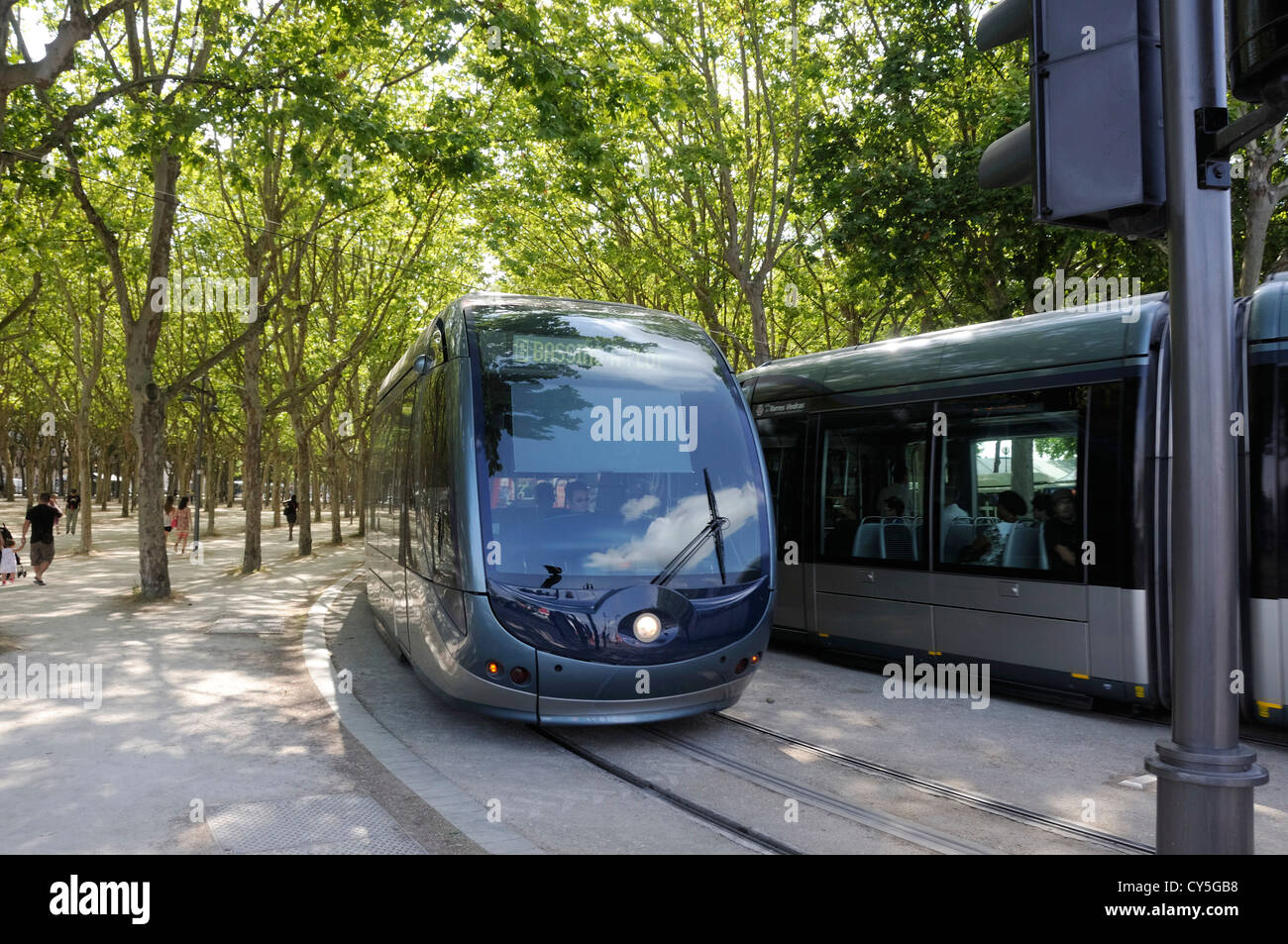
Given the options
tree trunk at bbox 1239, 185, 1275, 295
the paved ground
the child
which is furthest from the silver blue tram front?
the child

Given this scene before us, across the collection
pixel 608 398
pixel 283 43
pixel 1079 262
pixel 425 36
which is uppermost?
pixel 425 36

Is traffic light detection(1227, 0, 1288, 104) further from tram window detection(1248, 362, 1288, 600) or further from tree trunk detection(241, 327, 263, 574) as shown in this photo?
tree trunk detection(241, 327, 263, 574)

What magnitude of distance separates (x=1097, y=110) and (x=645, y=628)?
400 cm

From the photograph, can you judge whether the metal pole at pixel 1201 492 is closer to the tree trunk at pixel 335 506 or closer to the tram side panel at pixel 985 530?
the tram side panel at pixel 985 530

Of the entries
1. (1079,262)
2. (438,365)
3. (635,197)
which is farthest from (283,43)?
(1079,262)

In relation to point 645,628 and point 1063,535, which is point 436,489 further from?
point 1063,535

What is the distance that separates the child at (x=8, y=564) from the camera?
16.3 metres

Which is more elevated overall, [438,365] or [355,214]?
[355,214]

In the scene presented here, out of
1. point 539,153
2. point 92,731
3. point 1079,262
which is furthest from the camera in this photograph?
point 539,153

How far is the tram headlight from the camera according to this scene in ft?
20.4

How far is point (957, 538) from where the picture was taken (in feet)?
27.3
